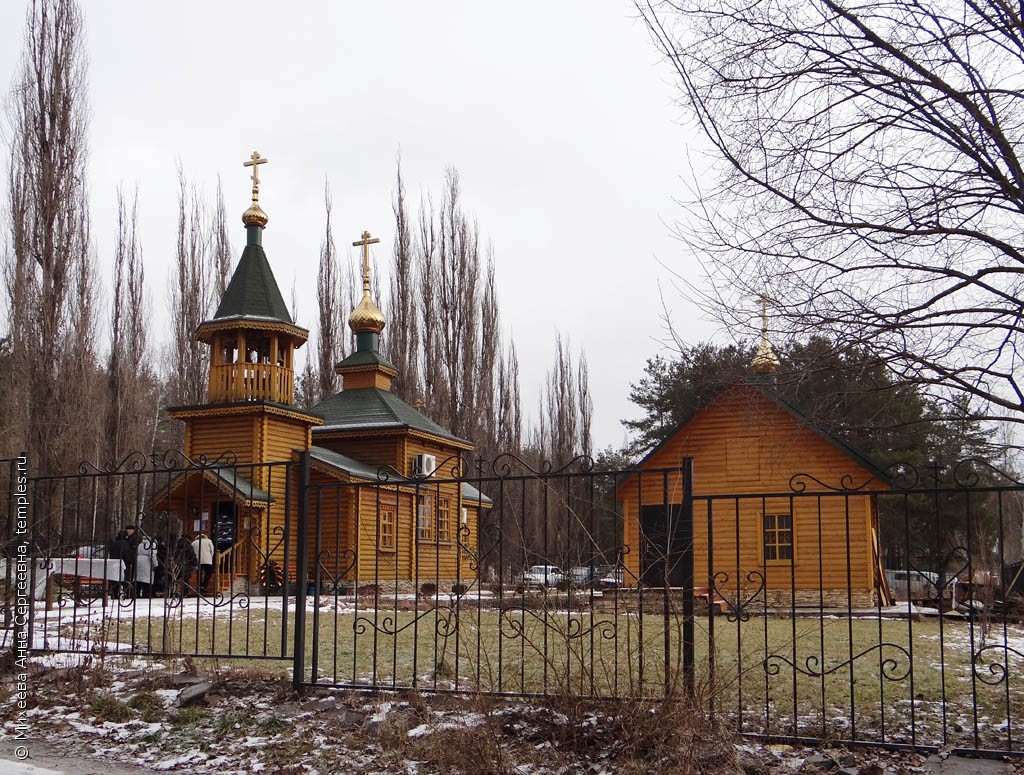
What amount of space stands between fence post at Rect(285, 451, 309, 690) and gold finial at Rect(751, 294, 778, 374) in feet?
11.0

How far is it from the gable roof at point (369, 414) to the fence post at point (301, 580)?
1893 centimetres

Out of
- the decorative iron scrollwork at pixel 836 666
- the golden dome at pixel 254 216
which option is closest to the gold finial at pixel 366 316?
the golden dome at pixel 254 216

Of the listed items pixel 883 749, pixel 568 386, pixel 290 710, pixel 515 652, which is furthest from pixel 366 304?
pixel 883 749

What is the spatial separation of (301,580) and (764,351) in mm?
3812

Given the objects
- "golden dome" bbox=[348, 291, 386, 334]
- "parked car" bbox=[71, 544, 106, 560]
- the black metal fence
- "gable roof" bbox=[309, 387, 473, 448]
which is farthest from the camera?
"golden dome" bbox=[348, 291, 386, 334]

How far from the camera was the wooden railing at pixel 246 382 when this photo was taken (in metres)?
23.4

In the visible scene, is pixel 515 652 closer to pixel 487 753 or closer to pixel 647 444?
pixel 487 753

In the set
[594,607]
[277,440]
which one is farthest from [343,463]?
[594,607]

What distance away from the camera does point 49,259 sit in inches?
944

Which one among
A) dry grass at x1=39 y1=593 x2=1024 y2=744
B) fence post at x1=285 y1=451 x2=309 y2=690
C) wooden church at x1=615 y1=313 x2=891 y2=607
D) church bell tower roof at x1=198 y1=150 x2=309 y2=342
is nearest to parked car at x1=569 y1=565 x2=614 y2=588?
dry grass at x1=39 y1=593 x2=1024 y2=744

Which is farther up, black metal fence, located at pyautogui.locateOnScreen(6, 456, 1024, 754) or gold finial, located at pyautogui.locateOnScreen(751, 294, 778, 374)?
gold finial, located at pyautogui.locateOnScreen(751, 294, 778, 374)

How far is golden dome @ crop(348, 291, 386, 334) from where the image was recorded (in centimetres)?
3056

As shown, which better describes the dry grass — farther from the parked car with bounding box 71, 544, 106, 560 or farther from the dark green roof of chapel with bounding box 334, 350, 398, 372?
the dark green roof of chapel with bounding box 334, 350, 398, 372

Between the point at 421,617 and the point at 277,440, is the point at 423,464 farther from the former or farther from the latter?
the point at 421,617
